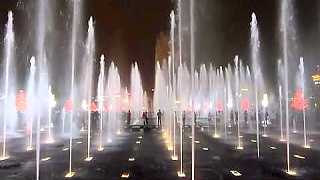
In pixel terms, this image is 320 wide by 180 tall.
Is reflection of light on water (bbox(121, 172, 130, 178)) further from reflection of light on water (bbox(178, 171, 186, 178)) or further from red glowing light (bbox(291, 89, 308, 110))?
red glowing light (bbox(291, 89, 308, 110))

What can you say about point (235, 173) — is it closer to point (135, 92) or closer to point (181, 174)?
point (181, 174)

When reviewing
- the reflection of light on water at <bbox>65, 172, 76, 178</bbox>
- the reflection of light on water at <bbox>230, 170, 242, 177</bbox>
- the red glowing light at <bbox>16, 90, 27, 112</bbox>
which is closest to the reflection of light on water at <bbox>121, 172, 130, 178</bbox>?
the reflection of light on water at <bbox>65, 172, 76, 178</bbox>

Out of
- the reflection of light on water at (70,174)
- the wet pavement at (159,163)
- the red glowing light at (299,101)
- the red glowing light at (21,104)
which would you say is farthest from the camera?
the red glowing light at (21,104)

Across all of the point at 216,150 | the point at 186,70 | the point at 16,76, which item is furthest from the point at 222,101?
the point at 216,150

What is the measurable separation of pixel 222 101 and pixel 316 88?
132ft

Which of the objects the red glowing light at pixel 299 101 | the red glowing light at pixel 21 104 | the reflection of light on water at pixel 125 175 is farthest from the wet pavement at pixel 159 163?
the red glowing light at pixel 21 104

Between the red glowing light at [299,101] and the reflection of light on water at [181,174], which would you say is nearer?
the reflection of light on water at [181,174]

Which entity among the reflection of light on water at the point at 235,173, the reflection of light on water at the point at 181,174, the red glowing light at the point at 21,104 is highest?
the red glowing light at the point at 21,104

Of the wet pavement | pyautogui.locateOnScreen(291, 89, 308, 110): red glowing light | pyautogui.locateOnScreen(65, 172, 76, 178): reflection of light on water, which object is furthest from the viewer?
pyautogui.locateOnScreen(291, 89, 308, 110): red glowing light

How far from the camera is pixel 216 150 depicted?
57.9 feet

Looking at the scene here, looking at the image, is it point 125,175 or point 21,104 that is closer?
point 125,175

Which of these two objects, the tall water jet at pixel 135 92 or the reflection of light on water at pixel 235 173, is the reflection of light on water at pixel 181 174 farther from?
the tall water jet at pixel 135 92

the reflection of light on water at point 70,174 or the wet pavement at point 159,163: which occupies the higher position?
the wet pavement at point 159,163

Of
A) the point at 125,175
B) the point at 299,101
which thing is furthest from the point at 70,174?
the point at 299,101
